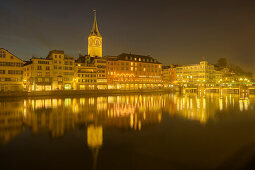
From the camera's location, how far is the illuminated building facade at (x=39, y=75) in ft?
201

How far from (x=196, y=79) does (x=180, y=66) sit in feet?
56.8

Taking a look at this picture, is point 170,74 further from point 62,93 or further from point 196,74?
point 62,93

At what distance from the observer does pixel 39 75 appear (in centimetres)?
6197

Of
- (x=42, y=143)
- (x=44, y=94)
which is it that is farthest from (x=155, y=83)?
(x=42, y=143)

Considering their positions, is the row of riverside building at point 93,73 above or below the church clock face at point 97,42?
below

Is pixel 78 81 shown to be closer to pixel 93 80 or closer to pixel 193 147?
pixel 93 80

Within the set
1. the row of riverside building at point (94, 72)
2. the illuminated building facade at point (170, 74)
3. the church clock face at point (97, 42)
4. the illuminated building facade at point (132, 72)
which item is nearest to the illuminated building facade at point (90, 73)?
the row of riverside building at point (94, 72)

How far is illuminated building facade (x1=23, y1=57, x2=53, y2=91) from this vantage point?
6119 centimetres

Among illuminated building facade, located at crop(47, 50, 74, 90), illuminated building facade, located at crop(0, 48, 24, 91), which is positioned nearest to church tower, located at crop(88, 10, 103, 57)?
illuminated building facade, located at crop(47, 50, 74, 90)

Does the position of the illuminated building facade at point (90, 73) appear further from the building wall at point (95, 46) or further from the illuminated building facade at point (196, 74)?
the illuminated building facade at point (196, 74)

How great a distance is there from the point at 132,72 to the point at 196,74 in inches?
1891

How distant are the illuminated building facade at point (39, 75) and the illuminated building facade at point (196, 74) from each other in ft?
278

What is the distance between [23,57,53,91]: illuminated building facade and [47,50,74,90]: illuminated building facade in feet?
6.09

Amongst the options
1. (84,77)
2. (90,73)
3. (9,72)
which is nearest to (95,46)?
(90,73)
